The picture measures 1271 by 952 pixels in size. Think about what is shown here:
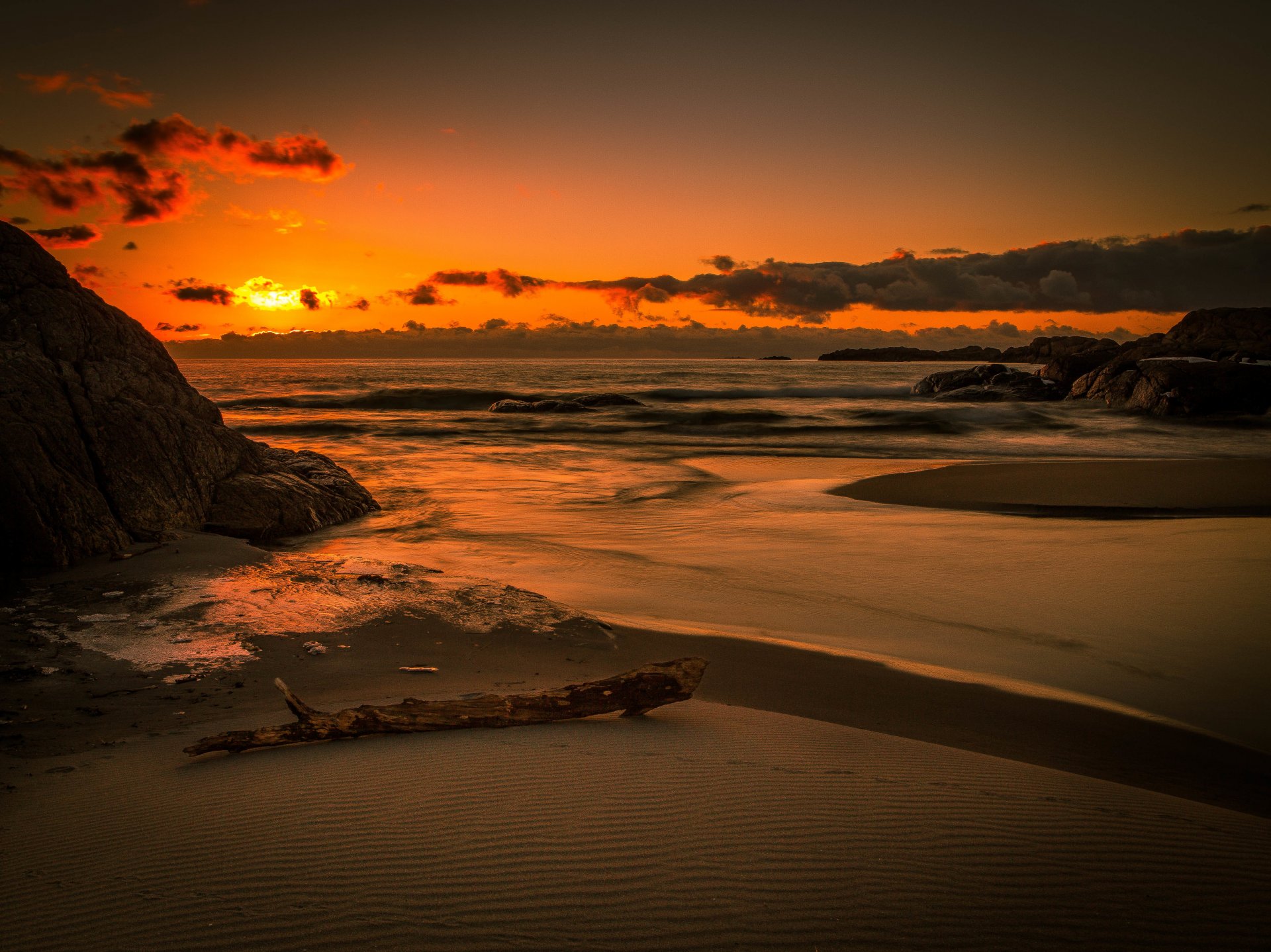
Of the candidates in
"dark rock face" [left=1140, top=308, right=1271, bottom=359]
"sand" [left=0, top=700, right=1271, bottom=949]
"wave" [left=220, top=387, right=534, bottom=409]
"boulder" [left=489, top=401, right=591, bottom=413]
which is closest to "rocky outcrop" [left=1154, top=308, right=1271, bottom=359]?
"dark rock face" [left=1140, top=308, right=1271, bottom=359]

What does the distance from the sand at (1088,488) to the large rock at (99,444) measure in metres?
8.44

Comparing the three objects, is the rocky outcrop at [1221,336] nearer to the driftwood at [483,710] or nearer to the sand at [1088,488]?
the sand at [1088,488]

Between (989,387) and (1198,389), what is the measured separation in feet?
34.4

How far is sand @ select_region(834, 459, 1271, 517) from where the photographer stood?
32.0 ft

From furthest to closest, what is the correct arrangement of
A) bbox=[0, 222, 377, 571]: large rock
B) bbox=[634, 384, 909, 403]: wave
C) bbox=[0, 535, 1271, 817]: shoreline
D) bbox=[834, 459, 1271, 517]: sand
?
bbox=[634, 384, 909, 403]: wave
bbox=[834, 459, 1271, 517]: sand
bbox=[0, 222, 377, 571]: large rock
bbox=[0, 535, 1271, 817]: shoreline

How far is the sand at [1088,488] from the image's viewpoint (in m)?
9.75

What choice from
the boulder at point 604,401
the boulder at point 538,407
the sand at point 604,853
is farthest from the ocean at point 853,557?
the boulder at point 604,401

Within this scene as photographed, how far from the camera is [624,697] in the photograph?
10.6 feet

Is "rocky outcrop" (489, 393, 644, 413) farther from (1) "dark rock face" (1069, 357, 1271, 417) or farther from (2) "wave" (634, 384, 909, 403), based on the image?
(1) "dark rock face" (1069, 357, 1271, 417)

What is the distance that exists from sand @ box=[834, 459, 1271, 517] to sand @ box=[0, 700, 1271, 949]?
8138mm

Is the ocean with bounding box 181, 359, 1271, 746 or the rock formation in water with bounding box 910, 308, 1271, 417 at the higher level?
the rock formation in water with bounding box 910, 308, 1271, 417

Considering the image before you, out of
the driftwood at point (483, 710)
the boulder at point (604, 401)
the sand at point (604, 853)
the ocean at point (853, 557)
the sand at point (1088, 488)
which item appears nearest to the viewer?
the sand at point (604, 853)

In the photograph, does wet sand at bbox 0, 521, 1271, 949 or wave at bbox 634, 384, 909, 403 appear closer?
wet sand at bbox 0, 521, 1271, 949

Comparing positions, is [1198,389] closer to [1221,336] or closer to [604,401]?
[1221,336]
